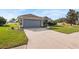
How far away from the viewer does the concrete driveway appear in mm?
2863

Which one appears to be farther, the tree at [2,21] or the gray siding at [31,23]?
the gray siding at [31,23]

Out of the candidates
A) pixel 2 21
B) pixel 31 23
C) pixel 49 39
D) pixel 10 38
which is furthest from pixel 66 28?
pixel 2 21

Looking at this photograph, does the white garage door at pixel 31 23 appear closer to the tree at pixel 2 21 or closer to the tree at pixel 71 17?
the tree at pixel 2 21

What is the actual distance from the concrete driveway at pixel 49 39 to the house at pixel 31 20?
0.27ft

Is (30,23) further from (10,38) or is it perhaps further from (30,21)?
(10,38)

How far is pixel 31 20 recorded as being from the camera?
2996mm

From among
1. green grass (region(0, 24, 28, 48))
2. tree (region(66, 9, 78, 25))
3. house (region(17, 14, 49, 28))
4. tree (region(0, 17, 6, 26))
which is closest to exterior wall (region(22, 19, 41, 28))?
house (region(17, 14, 49, 28))

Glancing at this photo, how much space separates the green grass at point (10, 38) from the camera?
2.80 m

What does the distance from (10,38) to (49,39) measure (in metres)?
0.62

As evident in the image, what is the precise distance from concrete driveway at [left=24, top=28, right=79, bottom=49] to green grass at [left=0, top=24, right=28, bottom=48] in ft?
0.42

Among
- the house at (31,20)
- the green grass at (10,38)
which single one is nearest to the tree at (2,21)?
the green grass at (10,38)

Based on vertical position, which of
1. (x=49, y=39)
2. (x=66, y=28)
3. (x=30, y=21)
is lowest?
(x=49, y=39)

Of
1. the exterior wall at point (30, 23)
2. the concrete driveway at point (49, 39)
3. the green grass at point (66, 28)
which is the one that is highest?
the exterior wall at point (30, 23)
